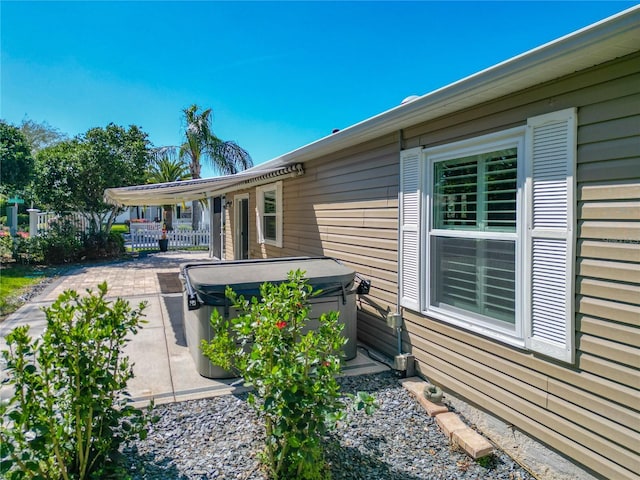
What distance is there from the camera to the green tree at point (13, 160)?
10.7 metres

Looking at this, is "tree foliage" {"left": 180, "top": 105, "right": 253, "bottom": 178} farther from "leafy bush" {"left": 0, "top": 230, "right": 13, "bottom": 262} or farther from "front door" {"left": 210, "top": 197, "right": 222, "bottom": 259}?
"leafy bush" {"left": 0, "top": 230, "right": 13, "bottom": 262}

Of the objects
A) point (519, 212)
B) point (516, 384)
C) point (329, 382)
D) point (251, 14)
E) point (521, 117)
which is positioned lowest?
point (516, 384)

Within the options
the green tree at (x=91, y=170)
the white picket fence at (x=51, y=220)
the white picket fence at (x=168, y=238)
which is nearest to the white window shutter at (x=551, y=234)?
the green tree at (x=91, y=170)

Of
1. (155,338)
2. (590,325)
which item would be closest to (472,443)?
(590,325)

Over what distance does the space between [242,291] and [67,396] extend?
195 cm

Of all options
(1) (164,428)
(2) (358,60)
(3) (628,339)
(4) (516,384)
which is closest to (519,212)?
(3) (628,339)

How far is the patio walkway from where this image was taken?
365cm

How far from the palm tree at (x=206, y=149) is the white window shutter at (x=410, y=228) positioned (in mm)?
18767

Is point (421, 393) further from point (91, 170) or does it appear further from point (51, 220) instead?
point (51, 220)

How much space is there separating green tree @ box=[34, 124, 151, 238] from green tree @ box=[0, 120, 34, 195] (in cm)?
123

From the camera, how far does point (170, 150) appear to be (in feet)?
74.8

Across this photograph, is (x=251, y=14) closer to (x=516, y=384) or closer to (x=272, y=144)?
(x=516, y=384)

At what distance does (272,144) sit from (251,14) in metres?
18.1

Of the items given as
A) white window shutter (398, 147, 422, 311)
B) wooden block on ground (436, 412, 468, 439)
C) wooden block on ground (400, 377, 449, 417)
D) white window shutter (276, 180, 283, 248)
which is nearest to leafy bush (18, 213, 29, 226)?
white window shutter (276, 180, 283, 248)
